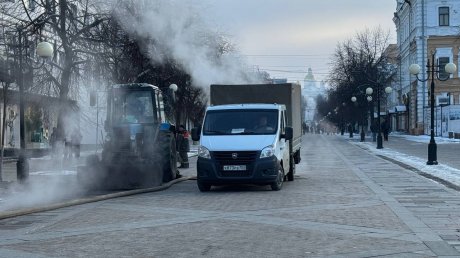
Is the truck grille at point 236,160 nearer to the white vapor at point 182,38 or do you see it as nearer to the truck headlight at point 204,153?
the truck headlight at point 204,153

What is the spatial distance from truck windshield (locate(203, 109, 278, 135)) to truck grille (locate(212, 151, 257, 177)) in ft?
2.87

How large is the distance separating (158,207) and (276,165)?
3.83 metres

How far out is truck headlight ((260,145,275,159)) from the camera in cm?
1648

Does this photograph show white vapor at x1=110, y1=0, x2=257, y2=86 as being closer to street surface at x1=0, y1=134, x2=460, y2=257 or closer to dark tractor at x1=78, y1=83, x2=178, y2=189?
dark tractor at x1=78, y1=83, x2=178, y2=189

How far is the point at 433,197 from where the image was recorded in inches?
603

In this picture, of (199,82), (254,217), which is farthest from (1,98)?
(254,217)

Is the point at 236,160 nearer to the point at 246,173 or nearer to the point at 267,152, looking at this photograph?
the point at 246,173

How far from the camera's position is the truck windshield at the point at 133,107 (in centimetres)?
1889

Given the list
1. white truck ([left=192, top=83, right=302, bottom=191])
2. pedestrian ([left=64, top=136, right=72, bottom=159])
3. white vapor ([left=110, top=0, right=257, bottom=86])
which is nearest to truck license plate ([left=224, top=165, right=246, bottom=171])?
white truck ([left=192, top=83, right=302, bottom=191])

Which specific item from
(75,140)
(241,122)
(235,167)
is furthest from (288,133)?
(75,140)

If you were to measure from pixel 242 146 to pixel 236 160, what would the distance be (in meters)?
0.38

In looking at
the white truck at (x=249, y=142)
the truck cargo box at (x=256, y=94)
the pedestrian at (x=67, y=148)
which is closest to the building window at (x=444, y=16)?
the pedestrian at (x=67, y=148)

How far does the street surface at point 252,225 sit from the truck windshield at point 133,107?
2643 millimetres

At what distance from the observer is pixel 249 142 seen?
16656 millimetres
